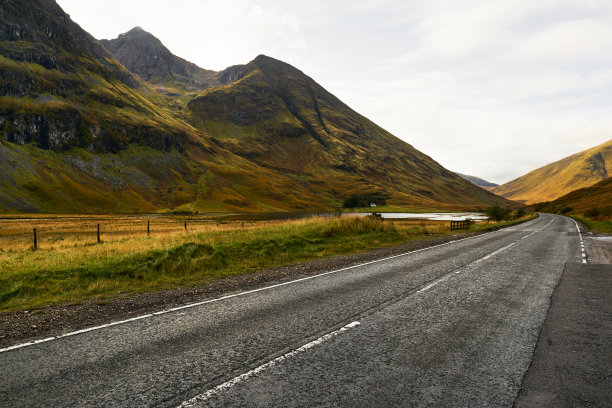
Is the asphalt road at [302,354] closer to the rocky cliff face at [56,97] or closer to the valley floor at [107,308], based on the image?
the valley floor at [107,308]

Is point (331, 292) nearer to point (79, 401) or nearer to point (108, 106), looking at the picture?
point (79, 401)

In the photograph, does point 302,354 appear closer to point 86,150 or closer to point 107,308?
point 107,308

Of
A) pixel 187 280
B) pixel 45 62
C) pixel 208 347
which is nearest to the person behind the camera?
pixel 208 347

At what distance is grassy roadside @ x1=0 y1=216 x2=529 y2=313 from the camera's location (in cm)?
1004

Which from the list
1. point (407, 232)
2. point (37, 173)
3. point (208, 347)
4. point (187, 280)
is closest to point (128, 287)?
point (187, 280)

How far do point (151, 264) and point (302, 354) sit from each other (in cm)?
1008

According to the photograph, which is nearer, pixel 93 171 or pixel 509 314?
pixel 509 314

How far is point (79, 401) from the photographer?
375 cm

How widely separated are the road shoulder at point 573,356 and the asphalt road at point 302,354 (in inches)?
7.5

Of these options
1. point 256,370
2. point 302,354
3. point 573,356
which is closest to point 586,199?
point 573,356

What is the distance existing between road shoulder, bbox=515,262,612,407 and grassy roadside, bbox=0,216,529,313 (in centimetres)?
953

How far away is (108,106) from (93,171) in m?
57.7

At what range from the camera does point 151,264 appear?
1279 centimetres

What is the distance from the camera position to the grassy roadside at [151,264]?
10.0 m
